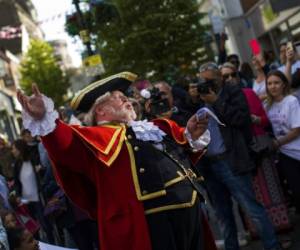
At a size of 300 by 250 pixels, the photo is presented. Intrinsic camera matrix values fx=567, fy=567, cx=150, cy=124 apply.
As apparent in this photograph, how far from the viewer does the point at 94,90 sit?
3711 mm

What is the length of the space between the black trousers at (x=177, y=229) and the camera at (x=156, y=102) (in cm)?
156

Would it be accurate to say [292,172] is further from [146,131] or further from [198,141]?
[146,131]

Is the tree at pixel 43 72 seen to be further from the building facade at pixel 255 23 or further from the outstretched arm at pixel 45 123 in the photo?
the outstretched arm at pixel 45 123

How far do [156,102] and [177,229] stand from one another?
70.7 inches

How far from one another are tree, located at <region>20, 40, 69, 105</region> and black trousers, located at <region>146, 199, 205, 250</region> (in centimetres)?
3705

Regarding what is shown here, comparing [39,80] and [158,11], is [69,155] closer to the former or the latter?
[158,11]

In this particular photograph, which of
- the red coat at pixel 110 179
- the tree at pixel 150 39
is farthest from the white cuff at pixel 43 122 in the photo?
A: the tree at pixel 150 39

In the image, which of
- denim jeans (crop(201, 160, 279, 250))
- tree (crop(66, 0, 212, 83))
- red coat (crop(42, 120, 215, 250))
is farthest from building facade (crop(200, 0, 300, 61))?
red coat (crop(42, 120, 215, 250))

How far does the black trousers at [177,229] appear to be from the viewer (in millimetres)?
3449

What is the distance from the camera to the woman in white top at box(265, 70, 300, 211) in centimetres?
532

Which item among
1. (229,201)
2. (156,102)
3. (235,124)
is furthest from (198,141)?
(229,201)

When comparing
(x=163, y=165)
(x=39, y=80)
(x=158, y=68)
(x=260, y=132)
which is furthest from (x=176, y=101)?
(x=39, y=80)

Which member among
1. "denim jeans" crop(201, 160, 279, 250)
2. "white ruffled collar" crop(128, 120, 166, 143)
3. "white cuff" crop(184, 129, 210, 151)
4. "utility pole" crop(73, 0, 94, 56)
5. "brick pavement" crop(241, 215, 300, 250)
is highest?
"utility pole" crop(73, 0, 94, 56)

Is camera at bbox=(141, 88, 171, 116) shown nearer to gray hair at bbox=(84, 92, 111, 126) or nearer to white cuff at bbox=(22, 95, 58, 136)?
gray hair at bbox=(84, 92, 111, 126)
